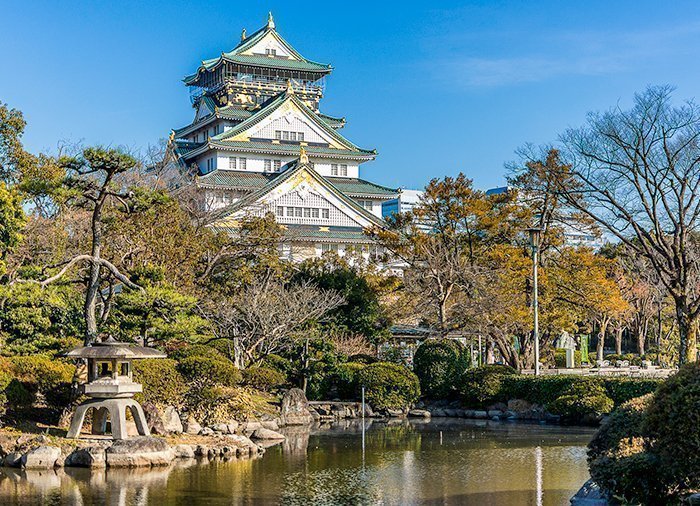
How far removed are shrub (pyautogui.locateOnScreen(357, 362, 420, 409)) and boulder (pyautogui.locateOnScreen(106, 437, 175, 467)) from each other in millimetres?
11705

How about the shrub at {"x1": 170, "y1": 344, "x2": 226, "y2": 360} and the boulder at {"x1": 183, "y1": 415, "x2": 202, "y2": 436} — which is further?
the shrub at {"x1": 170, "y1": 344, "x2": 226, "y2": 360}

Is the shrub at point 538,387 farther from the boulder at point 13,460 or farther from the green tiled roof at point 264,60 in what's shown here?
the green tiled roof at point 264,60

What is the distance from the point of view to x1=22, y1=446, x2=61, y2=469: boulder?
16.8 m

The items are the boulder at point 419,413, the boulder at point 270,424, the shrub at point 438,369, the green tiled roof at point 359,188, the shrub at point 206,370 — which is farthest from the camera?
the green tiled roof at point 359,188

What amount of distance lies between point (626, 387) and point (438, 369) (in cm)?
623

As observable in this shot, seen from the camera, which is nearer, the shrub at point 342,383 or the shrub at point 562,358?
the shrub at point 342,383

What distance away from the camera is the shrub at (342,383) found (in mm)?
29125

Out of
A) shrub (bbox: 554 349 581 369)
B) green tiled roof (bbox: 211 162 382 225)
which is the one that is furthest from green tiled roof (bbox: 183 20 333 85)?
shrub (bbox: 554 349 581 369)

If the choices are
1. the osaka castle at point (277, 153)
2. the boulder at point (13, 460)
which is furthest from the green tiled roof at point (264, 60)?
the boulder at point (13, 460)

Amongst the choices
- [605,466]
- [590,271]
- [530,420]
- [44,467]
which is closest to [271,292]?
[530,420]

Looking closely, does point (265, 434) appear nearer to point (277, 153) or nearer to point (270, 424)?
point (270, 424)

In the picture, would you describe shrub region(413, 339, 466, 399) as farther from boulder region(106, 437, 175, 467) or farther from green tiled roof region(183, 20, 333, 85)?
green tiled roof region(183, 20, 333, 85)

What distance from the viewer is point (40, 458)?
16.9 metres

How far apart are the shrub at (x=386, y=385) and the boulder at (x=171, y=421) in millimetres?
8754
